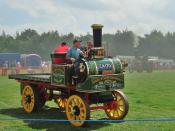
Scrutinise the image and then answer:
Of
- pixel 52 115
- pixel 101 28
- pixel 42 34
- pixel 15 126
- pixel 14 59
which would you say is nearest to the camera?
pixel 15 126

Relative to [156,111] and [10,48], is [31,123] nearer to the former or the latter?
[156,111]

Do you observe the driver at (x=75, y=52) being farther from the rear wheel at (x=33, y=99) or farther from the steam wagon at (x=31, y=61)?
the steam wagon at (x=31, y=61)

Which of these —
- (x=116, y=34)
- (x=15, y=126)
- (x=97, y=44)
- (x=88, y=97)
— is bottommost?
(x=15, y=126)

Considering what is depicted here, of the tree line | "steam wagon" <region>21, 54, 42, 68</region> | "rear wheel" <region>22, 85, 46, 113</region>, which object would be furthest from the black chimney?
the tree line

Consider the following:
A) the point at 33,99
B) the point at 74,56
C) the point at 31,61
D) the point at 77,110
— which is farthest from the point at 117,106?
the point at 31,61

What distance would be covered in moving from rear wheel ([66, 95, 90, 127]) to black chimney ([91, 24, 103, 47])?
1.55m

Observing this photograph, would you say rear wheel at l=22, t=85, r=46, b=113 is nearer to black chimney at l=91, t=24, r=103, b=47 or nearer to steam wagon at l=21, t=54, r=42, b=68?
black chimney at l=91, t=24, r=103, b=47

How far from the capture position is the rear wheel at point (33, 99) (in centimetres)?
1045

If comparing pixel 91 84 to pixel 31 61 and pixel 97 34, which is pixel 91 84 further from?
pixel 31 61

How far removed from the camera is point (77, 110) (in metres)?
8.49

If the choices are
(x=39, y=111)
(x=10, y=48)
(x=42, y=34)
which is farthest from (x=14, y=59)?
(x=42, y=34)

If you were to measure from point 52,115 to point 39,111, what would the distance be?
1.89ft

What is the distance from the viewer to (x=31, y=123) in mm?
9008

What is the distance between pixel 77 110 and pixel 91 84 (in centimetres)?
71
